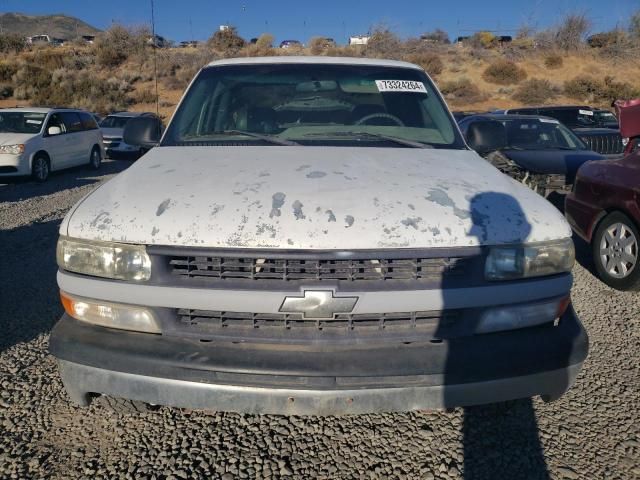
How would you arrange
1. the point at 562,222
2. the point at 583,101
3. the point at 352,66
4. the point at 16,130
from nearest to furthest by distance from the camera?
the point at 562,222, the point at 352,66, the point at 16,130, the point at 583,101

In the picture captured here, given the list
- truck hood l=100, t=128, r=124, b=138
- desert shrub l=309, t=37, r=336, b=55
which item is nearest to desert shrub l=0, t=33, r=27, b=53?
desert shrub l=309, t=37, r=336, b=55

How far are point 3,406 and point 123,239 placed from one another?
1526 mm

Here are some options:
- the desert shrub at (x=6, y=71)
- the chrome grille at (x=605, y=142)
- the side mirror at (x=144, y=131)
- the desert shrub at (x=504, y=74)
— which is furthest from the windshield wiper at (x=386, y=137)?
the desert shrub at (x=6, y=71)

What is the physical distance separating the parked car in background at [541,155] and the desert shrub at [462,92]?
25291mm

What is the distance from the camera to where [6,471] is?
234 centimetres

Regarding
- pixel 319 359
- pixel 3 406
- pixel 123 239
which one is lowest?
pixel 3 406

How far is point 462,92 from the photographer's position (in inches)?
1316

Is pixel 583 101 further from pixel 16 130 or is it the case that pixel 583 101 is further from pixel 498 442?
pixel 498 442

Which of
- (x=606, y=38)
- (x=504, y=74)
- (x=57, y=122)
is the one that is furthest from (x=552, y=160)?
(x=606, y=38)

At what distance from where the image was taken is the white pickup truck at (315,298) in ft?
6.68

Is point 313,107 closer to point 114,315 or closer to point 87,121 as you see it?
point 114,315

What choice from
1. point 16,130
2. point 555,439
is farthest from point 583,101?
point 555,439

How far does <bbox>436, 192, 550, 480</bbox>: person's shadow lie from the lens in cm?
210

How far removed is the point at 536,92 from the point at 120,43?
31921mm
